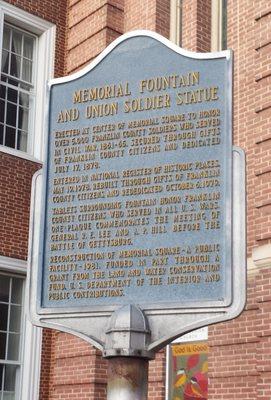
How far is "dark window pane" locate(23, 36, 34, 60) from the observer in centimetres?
1518

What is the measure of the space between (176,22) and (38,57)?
2542mm

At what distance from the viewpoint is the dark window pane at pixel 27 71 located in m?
15.0

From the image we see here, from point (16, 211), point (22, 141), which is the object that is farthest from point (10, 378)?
point (22, 141)

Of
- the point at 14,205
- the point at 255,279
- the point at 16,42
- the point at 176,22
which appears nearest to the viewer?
the point at 255,279

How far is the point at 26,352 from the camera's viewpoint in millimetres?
13805

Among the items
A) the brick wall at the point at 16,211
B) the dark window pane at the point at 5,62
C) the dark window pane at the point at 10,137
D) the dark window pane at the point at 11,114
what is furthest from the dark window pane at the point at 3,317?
the dark window pane at the point at 5,62

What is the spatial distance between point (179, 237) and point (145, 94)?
4.59 ft

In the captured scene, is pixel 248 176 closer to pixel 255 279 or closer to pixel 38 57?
pixel 255 279

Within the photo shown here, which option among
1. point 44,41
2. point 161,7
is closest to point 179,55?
point 161,7

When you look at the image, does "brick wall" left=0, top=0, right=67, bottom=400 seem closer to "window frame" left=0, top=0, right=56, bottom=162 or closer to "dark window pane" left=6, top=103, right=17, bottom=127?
"window frame" left=0, top=0, right=56, bottom=162

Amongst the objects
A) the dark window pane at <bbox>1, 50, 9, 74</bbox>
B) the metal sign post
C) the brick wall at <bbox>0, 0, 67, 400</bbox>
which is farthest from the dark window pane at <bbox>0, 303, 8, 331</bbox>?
the metal sign post

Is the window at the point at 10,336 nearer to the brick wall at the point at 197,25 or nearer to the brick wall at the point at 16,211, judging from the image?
the brick wall at the point at 16,211

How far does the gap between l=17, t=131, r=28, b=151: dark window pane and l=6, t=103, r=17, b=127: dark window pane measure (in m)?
0.21

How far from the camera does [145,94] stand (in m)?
7.79
